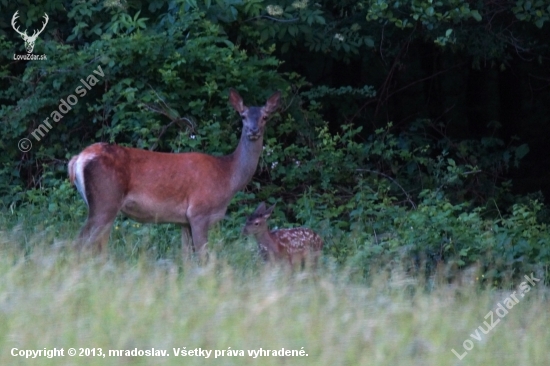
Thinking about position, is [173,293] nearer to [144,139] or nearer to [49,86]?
[144,139]

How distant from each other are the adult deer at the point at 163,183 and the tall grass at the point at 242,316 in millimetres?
1441

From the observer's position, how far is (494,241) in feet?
30.7

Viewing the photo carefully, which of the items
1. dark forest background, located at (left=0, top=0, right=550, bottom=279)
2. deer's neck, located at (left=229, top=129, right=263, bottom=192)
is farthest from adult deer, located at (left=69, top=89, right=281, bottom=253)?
dark forest background, located at (left=0, top=0, right=550, bottom=279)

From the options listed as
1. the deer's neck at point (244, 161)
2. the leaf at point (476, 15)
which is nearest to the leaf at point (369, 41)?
the leaf at point (476, 15)

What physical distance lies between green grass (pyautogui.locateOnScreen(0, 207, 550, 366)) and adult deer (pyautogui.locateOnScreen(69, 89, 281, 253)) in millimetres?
1237

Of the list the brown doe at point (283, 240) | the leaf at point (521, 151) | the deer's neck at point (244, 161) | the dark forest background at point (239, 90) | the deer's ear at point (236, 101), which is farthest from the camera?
the leaf at point (521, 151)

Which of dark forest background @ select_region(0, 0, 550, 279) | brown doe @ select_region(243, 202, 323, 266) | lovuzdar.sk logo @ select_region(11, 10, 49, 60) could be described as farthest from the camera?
lovuzdar.sk logo @ select_region(11, 10, 49, 60)

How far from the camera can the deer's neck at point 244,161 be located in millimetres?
9633

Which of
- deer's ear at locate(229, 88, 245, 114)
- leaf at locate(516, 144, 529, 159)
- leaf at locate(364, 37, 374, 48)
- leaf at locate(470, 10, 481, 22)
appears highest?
leaf at locate(470, 10, 481, 22)

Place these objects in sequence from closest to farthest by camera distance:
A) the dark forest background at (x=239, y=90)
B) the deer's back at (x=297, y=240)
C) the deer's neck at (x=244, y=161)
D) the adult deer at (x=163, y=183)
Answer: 1. the adult deer at (x=163, y=183)
2. the deer's back at (x=297, y=240)
3. the deer's neck at (x=244, y=161)
4. the dark forest background at (x=239, y=90)

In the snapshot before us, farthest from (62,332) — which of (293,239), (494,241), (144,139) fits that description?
(144,139)

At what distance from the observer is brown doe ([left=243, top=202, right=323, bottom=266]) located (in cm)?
918

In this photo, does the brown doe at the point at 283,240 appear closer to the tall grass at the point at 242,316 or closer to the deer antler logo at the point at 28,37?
the tall grass at the point at 242,316

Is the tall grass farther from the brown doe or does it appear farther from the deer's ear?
the deer's ear
